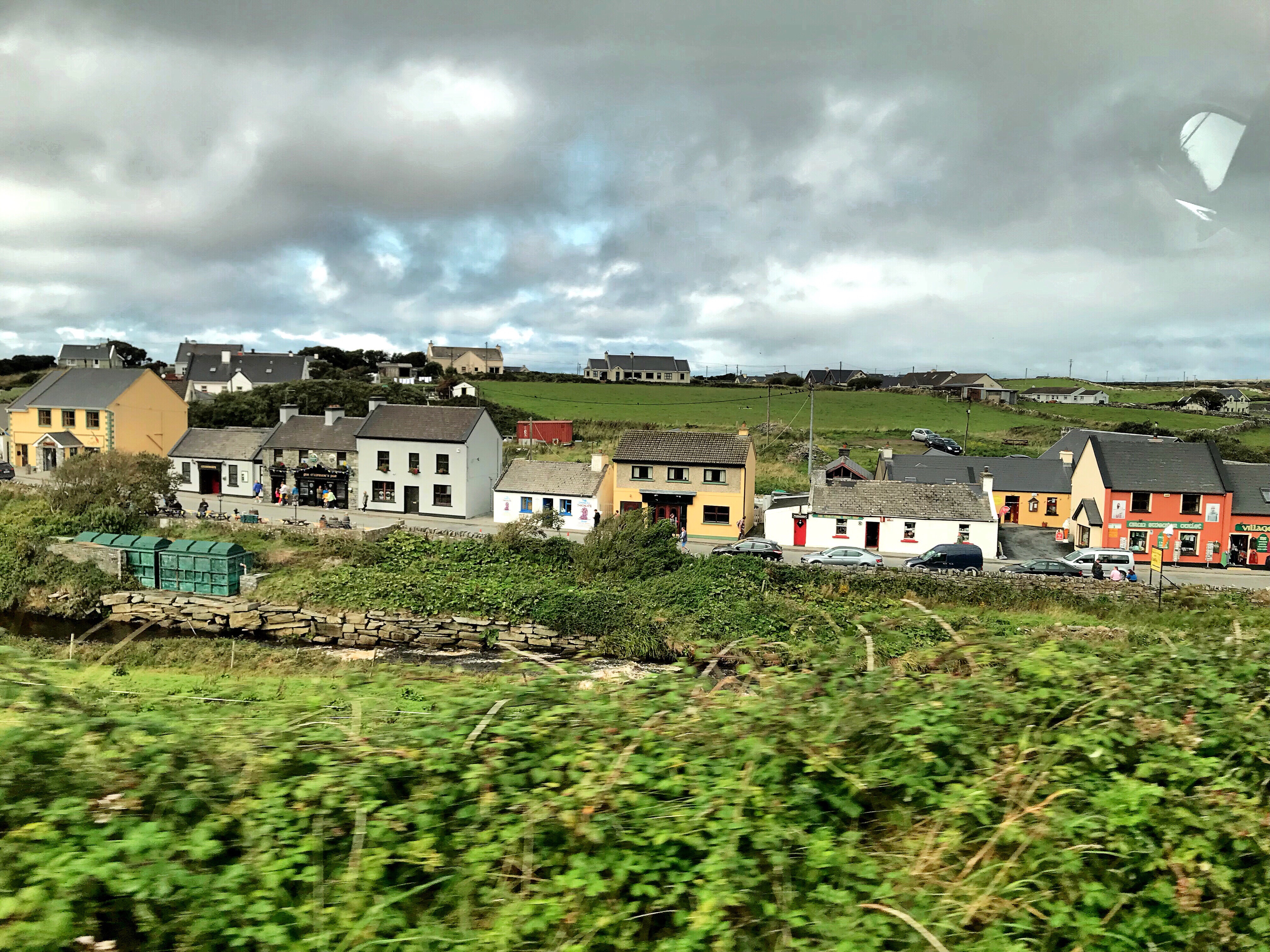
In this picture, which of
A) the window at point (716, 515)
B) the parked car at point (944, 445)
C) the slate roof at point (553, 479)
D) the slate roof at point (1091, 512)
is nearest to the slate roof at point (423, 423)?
the slate roof at point (553, 479)

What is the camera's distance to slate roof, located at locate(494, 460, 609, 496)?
3984 centimetres

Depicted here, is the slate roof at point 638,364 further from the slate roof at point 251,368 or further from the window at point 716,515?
the window at point 716,515

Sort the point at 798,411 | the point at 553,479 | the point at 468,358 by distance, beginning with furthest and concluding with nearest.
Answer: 1. the point at 468,358
2. the point at 798,411
3. the point at 553,479

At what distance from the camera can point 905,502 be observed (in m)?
35.8

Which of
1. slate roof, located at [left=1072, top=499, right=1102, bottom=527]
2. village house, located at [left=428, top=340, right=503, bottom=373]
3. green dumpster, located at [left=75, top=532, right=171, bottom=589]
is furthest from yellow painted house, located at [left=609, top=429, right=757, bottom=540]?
village house, located at [left=428, top=340, right=503, bottom=373]

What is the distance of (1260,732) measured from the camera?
397 cm

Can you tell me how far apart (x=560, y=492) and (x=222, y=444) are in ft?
78.3

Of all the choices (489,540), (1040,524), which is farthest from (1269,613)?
(1040,524)

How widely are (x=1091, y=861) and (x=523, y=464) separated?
38.9 metres

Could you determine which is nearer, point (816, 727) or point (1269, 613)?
point (816, 727)

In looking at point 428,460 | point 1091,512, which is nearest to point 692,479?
point 428,460

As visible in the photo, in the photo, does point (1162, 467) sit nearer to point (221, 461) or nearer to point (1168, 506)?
point (1168, 506)

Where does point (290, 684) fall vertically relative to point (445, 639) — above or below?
above

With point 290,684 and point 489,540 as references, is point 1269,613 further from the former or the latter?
point 489,540
